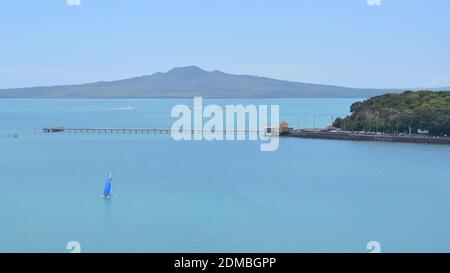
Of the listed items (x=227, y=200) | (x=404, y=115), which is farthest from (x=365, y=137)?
(x=227, y=200)

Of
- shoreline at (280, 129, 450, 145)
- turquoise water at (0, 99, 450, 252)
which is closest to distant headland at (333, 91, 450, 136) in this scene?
shoreline at (280, 129, 450, 145)

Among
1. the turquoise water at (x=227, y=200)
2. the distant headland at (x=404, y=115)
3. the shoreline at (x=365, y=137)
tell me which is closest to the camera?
the turquoise water at (x=227, y=200)

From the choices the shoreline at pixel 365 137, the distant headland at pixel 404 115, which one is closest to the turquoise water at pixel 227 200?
the shoreline at pixel 365 137

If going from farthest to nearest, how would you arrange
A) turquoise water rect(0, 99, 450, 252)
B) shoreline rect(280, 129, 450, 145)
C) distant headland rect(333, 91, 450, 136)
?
distant headland rect(333, 91, 450, 136), shoreline rect(280, 129, 450, 145), turquoise water rect(0, 99, 450, 252)

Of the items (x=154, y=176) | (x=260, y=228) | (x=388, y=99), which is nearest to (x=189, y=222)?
(x=260, y=228)

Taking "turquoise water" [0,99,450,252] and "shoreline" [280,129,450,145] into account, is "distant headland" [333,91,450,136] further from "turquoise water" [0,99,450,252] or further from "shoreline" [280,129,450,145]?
"turquoise water" [0,99,450,252]

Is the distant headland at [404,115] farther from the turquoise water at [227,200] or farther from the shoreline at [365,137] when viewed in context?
the turquoise water at [227,200]

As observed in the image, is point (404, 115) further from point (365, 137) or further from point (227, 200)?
point (227, 200)

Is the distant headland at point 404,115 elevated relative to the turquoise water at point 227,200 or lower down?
elevated
